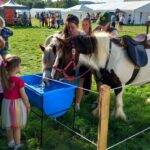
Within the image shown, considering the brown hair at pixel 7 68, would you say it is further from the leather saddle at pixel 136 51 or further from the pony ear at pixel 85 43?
the leather saddle at pixel 136 51

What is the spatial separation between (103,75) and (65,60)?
0.79 m

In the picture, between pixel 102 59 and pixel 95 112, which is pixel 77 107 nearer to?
pixel 95 112

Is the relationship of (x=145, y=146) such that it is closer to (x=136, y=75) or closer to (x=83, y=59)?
(x=136, y=75)

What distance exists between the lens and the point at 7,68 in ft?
10.8

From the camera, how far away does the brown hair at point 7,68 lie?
128 inches

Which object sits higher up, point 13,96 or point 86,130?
point 13,96

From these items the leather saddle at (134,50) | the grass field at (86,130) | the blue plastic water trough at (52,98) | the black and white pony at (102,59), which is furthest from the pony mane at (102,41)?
the grass field at (86,130)

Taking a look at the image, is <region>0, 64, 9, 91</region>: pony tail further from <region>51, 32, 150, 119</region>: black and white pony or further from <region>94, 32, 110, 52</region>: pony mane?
<region>94, 32, 110, 52</region>: pony mane

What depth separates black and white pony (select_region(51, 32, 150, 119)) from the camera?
365 centimetres

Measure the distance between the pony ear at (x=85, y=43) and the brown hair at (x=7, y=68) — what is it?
840 mm

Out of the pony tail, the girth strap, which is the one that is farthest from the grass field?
the pony tail

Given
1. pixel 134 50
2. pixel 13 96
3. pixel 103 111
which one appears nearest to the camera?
pixel 103 111

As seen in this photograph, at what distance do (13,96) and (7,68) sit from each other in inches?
13.4

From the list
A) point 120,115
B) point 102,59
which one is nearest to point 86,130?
point 120,115
